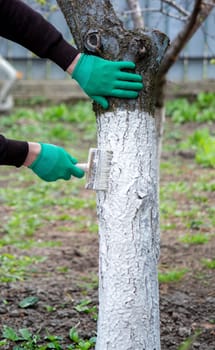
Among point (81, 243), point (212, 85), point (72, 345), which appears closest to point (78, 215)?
point (81, 243)

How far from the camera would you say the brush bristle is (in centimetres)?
279

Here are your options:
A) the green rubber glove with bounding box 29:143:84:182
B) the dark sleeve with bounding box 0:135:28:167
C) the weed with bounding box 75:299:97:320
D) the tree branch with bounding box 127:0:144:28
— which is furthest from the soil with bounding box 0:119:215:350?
the tree branch with bounding box 127:0:144:28

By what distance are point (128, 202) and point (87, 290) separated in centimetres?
158

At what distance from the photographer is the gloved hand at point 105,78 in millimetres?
2750

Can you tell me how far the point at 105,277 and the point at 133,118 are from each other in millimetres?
600

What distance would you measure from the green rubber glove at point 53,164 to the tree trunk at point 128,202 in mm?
145

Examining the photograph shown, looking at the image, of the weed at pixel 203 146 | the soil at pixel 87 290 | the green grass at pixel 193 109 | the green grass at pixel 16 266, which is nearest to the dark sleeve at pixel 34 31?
the soil at pixel 87 290

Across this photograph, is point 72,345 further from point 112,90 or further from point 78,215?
point 78,215

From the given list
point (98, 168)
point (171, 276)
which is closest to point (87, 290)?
point (171, 276)

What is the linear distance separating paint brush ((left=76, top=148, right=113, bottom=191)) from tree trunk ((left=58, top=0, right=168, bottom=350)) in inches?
0.9

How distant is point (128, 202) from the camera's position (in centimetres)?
282

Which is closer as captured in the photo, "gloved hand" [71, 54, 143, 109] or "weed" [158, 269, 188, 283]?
"gloved hand" [71, 54, 143, 109]

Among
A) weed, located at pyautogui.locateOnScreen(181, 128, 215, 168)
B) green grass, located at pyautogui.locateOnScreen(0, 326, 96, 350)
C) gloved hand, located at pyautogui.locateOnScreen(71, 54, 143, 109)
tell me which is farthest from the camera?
weed, located at pyautogui.locateOnScreen(181, 128, 215, 168)

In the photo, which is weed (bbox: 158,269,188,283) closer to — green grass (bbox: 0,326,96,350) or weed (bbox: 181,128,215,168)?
green grass (bbox: 0,326,96,350)
